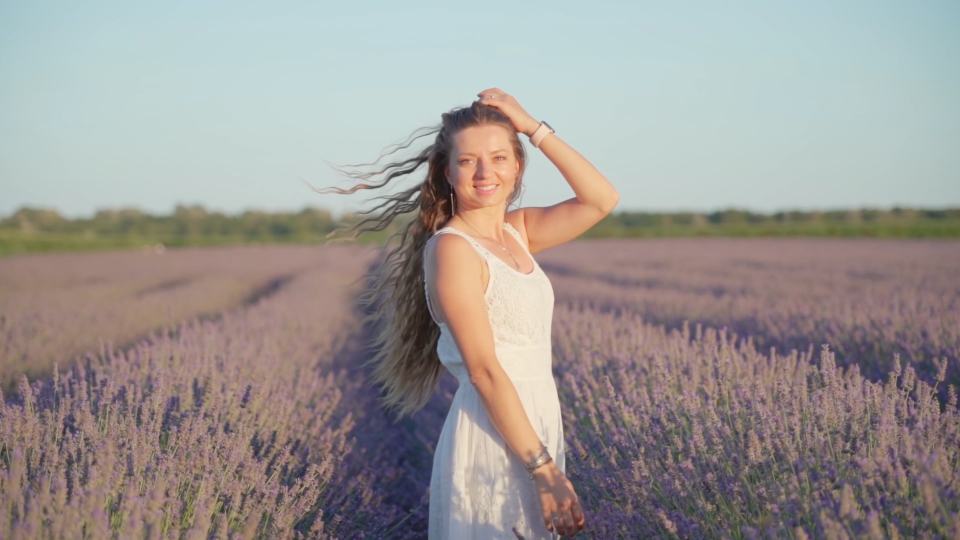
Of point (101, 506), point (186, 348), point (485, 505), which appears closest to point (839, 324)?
point (485, 505)

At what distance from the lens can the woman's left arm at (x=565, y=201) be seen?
201 cm

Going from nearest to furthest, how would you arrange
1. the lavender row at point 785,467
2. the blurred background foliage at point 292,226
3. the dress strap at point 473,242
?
the lavender row at point 785,467
the dress strap at point 473,242
the blurred background foliage at point 292,226

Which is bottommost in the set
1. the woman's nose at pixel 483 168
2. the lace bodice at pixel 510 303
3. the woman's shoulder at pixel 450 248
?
the lace bodice at pixel 510 303

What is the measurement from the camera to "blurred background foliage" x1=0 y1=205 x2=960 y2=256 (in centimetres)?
3256

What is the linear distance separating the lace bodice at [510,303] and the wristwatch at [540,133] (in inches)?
14.4

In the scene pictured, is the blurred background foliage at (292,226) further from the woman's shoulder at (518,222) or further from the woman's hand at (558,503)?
the woman's hand at (558,503)

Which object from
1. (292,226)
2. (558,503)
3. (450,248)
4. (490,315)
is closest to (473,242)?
(450,248)

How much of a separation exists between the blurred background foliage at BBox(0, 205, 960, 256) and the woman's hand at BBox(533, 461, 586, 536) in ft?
90.3

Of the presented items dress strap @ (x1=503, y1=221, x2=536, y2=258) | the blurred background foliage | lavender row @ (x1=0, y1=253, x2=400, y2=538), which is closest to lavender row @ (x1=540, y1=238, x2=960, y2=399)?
dress strap @ (x1=503, y1=221, x2=536, y2=258)

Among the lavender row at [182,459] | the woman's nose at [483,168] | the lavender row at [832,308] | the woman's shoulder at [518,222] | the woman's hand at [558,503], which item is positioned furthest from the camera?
the lavender row at [832,308]

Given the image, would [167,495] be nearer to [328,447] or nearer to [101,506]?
[101,506]

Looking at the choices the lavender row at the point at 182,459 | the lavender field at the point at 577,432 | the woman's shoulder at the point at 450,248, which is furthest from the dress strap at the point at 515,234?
the lavender row at the point at 182,459

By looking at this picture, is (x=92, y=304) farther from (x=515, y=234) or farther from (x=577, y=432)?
(x=515, y=234)

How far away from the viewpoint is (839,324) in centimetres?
443
